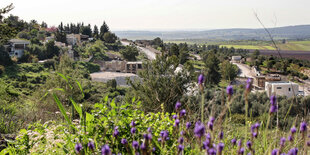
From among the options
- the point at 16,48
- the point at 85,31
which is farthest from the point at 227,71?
the point at 85,31

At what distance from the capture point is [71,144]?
2.06 metres

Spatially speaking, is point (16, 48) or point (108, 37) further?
point (108, 37)

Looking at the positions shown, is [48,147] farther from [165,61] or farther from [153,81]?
[165,61]

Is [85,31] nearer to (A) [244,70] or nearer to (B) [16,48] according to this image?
(B) [16,48]

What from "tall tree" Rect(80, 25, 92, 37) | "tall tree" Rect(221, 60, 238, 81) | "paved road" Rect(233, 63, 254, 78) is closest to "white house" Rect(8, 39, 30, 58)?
"tall tree" Rect(80, 25, 92, 37)

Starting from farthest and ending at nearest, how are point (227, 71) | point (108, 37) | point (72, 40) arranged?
1. point (108, 37)
2. point (72, 40)
3. point (227, 71)

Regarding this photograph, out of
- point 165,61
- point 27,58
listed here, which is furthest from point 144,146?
point 27,58

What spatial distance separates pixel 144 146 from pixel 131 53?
57802 millimetres

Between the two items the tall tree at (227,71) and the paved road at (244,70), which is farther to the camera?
the paved road at (244,70)

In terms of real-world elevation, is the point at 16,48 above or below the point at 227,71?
below

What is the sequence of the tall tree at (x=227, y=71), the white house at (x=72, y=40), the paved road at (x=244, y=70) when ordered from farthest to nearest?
the white house at (x=72, y=40), the paved road at (x=244, y=70), the tall tree at (x=227, y=71)

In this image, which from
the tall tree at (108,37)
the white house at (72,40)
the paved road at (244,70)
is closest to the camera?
the paved road at (244,70)

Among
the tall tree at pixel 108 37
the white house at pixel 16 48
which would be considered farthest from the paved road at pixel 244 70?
the white house at pixel 16 48

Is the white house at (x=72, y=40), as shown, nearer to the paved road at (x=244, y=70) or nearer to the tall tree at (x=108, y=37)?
the tall tree at (x=108, y=37)
